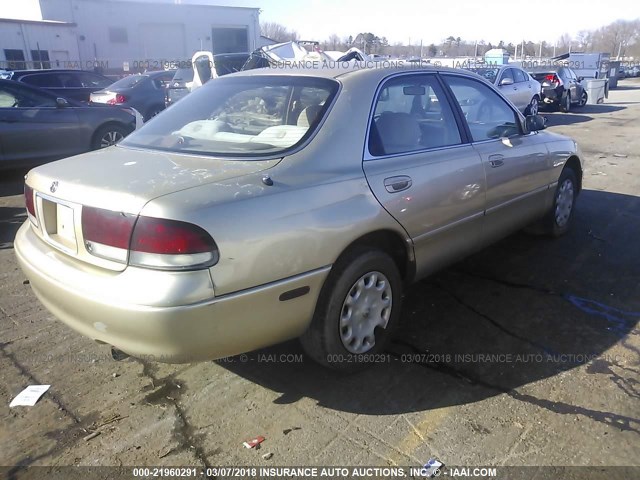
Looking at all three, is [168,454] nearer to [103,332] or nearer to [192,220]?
[103,332]

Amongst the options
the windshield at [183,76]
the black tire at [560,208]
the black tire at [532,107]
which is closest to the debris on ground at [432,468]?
the black tire at [560,208]

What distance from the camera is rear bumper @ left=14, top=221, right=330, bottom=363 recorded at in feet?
7.41

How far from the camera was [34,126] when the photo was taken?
8.10 m

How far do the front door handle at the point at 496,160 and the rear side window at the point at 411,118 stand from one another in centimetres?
34

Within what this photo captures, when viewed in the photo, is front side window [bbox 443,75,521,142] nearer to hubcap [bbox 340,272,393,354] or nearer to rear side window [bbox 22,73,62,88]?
hubcap [bbox 340,272,393,354]

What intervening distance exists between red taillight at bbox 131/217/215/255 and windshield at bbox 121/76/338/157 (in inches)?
29.1

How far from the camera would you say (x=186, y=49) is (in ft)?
128

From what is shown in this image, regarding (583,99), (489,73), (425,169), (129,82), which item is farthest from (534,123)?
(583,99)

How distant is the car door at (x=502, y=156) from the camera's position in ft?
12.9

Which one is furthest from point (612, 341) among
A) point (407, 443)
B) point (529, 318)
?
point (407, 443)

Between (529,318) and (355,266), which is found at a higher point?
(355,266)

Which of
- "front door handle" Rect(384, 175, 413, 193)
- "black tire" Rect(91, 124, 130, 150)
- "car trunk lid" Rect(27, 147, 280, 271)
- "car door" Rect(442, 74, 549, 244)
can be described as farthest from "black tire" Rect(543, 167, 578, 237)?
"black tire" Rect(91, 124, 130, 150)

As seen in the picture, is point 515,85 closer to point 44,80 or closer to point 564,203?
point 564,203

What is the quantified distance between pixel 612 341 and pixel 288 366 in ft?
6.73
